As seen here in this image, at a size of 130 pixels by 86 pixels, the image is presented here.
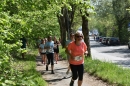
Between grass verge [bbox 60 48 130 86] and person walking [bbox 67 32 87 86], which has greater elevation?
person walking [bbox 67 32 87 86]

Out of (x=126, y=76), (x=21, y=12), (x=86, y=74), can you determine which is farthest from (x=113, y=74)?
(x=21, y=12)

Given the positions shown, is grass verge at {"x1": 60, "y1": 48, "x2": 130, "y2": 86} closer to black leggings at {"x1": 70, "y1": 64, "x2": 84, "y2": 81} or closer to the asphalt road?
black leggings at {"x1": 70, "y1": 64, "x2": 84, "y2": 81}

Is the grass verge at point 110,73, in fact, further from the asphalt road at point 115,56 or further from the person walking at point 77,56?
the asphalt road at point 115,56

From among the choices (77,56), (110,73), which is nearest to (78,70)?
(77,56)

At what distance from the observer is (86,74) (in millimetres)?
12000

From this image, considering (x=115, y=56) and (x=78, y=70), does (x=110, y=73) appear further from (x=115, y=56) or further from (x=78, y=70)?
(x=115, y=56)

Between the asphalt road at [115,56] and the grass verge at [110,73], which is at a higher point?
the grass verge at [110,73]

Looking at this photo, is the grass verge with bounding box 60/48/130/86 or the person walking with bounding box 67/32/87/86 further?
the grass verge with bounding box 60/48/130/86

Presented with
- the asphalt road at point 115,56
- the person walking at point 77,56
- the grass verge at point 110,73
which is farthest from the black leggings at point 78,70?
the asphalt road at point 115,56

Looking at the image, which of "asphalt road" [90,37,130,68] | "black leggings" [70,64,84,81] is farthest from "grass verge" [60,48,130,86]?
"asphalt road" [90,37,130,68]

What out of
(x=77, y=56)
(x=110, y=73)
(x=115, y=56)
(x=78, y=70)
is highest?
(x=77, y=56)

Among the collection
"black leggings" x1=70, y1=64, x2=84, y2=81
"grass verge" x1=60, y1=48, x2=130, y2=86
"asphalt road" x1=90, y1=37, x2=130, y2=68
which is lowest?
"asphalt road" x1=90, y1=37, x2=130, y2=68

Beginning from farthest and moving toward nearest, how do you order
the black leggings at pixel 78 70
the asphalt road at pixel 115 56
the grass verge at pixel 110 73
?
the asphalt road at pixel 115 56, the grass verge at pixel 110 73, the black leggings at pixel 78 70

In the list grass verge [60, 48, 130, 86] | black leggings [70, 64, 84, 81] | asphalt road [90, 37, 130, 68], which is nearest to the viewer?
black leggings [70, 64, 84, 81]
